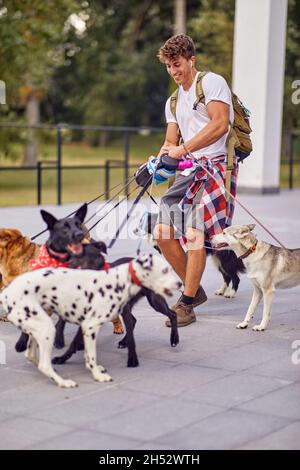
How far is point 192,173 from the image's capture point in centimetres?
687

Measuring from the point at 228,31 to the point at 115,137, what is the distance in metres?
22.6

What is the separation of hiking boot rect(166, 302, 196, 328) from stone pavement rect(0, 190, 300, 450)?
2.4 inches

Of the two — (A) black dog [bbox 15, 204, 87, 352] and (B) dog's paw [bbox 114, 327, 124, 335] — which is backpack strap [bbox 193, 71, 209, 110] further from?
(B) dog's paw [bbox 114, 327, 124, 335]

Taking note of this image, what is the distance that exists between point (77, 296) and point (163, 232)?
1916 mm

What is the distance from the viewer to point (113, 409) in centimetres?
479

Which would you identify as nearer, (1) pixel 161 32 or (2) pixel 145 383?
(2) pixel 145 383

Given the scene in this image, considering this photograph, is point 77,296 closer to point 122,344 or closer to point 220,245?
point 122,344

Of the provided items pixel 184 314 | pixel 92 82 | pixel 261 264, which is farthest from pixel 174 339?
pixel 92 82

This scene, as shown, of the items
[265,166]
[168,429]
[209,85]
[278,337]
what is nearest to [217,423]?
[168,429]

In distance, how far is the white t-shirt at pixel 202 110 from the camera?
21.8 feet

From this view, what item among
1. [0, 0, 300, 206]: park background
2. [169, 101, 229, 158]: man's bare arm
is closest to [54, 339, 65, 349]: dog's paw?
[169, 101, 229, 158]: man's bare arm

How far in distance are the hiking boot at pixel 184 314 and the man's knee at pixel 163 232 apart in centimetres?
51

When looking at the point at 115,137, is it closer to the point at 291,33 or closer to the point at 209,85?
the point at 291,33

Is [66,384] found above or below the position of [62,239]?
below
